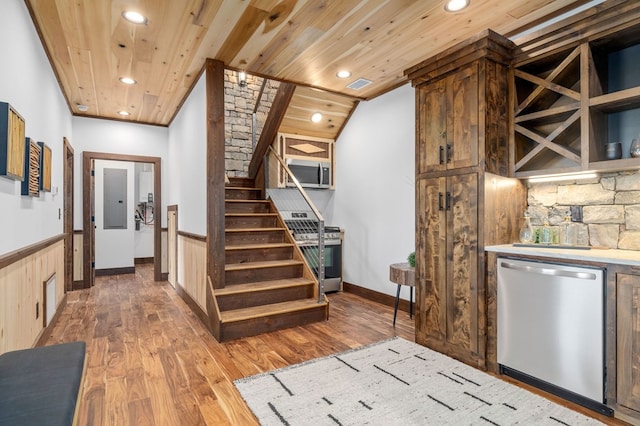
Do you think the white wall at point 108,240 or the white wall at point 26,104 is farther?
the white wall at point 108,240

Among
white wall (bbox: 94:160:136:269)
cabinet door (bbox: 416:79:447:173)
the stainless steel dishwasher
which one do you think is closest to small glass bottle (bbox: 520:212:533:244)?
the stainless steel dishwasher

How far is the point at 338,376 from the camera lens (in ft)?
8.13

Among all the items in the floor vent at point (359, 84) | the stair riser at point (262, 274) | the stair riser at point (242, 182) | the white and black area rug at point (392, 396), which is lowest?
the white and black area rug at point (392, 396)

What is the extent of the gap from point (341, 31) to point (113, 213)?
19.5 feet

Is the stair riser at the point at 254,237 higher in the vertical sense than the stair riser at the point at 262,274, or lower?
higher

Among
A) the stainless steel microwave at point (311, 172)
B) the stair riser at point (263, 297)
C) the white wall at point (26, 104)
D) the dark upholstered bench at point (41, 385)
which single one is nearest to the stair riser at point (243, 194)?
the stainless steel microwave at point (311, 172)

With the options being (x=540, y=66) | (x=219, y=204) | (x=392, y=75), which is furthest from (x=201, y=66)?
(x=540, y=66)

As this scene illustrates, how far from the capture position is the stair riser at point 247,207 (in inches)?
191

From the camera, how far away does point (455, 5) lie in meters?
2.55

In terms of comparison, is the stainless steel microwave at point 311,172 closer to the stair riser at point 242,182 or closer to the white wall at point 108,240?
the stair riser at point 242,182

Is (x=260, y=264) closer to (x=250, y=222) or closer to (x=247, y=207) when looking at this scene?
(x=250, y=222)

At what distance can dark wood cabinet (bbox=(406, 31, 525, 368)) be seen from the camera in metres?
2.61

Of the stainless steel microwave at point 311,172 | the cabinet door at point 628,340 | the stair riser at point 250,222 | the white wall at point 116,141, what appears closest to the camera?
Result: the cabinet door at point 628,340

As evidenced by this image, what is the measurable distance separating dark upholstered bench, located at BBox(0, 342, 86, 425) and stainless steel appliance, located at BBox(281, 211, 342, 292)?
3.18 m
